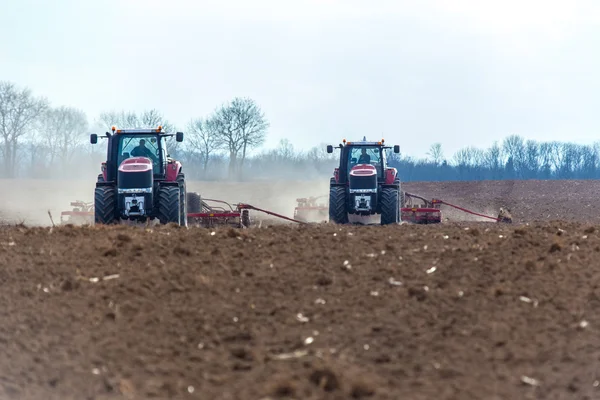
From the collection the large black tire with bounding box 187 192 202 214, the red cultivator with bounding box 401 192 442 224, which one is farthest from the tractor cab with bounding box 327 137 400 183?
the large black tire with bounding box 187 192 202 214

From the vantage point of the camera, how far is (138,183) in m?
18.5

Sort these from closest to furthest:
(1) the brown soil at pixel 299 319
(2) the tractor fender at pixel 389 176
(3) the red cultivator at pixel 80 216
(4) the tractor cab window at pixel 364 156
Answer: (1) the brown soil at pixel 299 319 < (3) the red cultivator at pixel 80 216 < (2) the tractor fender at pixel 389 176 < (4) the tractor cab window at pixel 364 156

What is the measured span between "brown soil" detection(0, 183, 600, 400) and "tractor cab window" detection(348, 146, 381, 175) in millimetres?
12857

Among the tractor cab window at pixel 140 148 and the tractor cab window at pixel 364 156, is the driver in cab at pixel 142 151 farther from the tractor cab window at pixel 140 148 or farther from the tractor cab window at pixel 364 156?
the tractor cab window at pixel 364 156

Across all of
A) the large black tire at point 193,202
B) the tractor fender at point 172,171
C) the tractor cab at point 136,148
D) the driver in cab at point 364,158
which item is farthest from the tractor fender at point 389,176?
the tractor cab at point 136,148

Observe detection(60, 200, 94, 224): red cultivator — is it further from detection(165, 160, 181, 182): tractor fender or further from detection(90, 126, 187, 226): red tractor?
detection(165, 160, 181, 182): tractor fender

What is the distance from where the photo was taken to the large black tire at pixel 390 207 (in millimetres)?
22469

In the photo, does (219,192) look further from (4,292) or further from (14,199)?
(4,292)

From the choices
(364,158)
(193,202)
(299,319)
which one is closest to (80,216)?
(193,202)

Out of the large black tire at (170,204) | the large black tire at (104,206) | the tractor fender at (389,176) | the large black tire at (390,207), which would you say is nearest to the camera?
the large black tire at (104,206)

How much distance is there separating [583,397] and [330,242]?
17.3 feet

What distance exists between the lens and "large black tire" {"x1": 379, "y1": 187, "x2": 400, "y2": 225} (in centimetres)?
2247

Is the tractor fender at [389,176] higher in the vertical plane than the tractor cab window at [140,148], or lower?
lower

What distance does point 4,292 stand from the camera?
30.0 ft
